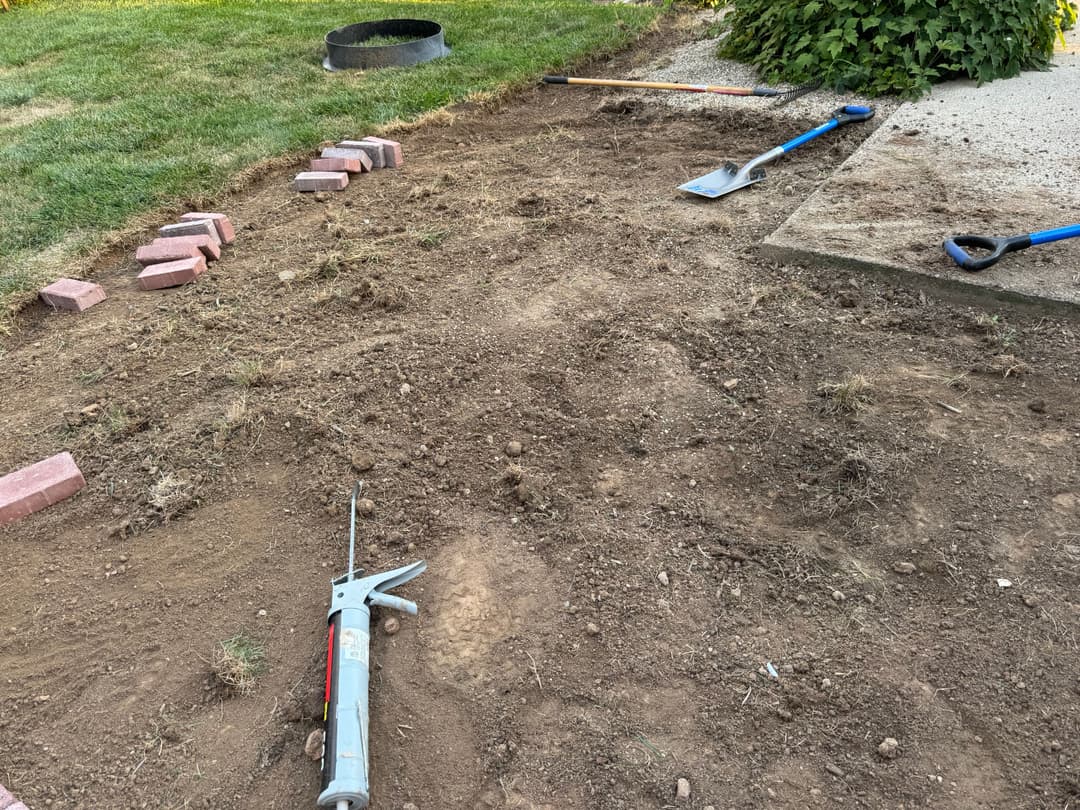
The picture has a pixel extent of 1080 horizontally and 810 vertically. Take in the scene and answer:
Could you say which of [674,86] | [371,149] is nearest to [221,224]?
[371,149]

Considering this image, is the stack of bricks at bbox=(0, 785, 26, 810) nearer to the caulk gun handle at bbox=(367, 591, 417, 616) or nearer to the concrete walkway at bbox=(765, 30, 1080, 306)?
the caulk gun handle at bbox=(367, 591, 417, 616)

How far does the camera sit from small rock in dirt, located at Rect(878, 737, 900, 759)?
1760 mm

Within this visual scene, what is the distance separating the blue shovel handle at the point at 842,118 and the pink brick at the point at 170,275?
3491 mm

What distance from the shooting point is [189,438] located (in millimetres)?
2824

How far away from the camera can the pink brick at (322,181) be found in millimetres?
4754

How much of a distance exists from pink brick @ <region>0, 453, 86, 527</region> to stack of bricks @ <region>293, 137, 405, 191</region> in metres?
2.60

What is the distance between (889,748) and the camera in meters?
1.77

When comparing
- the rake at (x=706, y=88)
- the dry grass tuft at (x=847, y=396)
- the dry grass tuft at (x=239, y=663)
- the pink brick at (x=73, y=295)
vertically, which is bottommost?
the dry grass tuft at (x=239, y=663)


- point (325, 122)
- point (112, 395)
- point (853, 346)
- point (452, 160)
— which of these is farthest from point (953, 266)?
point (325, 122)

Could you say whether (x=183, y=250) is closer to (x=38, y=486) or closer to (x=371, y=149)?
(x=371, y=149)

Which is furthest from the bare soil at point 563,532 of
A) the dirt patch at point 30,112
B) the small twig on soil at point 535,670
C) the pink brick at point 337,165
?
the dirt patch at point 30,112

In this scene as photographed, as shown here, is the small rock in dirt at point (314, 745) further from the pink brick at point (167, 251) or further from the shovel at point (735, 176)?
the shovel at point (735, 176)

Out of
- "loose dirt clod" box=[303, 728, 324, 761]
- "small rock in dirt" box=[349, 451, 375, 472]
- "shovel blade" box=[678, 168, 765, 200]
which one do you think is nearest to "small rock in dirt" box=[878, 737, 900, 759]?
"loose dirt clod" box=[303, 728, 324, 761]

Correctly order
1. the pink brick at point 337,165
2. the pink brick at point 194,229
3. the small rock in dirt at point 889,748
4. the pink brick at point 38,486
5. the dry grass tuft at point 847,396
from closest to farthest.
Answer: the small rock in dirt at point 889,748, the pink brick at point 38,486, the dry grass tuft at point 847,396, the pink brick at point 194,229, the pink brick at point 337,165
